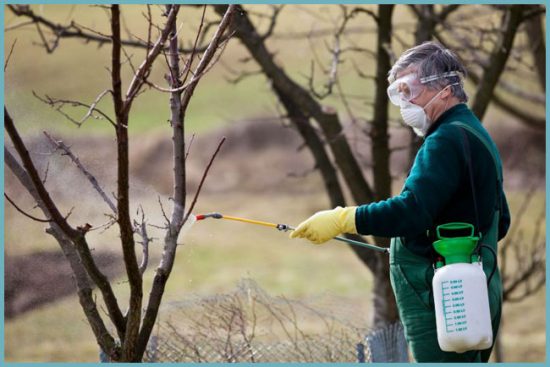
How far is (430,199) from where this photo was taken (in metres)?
3.45

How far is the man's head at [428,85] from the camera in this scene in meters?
3.71

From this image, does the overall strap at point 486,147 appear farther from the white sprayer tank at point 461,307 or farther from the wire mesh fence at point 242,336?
the wire mesh fence at point 242,336

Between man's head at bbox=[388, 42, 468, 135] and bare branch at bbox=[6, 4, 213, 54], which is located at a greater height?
bare branch at bbox=[6, 4, 213, 54]

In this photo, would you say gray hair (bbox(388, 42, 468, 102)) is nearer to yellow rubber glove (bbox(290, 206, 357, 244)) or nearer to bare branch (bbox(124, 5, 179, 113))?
yellow rubber glove (bbox(290, 206, 357, 244))

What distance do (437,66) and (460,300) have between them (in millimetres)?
858

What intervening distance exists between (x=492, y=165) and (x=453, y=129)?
0.19 metres

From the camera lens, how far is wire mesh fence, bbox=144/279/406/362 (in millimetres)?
5613

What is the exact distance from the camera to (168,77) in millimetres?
4059

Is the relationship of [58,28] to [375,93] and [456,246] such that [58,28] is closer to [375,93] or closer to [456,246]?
[375,93]

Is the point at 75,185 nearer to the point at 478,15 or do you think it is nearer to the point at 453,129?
the point at 453,129

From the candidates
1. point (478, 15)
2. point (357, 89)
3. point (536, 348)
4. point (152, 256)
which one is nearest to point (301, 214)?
point (357, 89)

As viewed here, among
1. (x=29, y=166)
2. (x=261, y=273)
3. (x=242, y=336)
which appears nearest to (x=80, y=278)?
(x=29, y=166)

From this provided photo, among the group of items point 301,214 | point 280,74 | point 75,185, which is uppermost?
point 301,214

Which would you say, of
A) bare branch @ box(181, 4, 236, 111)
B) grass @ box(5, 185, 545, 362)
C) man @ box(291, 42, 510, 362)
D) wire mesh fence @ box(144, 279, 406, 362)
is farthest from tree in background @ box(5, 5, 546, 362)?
grass @ box(5, 185, 545, 362)
